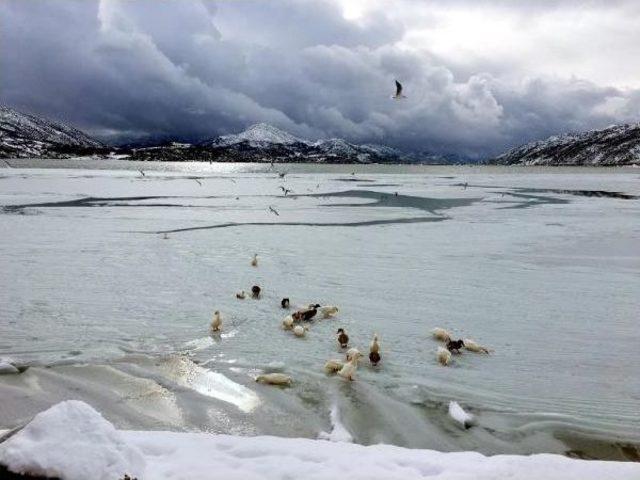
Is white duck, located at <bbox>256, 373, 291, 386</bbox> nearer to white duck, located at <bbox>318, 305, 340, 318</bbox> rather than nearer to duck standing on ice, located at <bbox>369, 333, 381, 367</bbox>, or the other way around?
duck standing on ice, located at <bbox>369, 333, 381, 367</bbox>

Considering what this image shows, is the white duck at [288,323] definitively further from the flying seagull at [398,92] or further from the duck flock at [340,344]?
the flying seagull at [398,92]

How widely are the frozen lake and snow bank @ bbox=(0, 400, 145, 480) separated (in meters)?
1.79

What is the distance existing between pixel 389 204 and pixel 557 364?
3486cm

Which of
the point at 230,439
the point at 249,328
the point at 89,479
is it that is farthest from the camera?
the point at 249,328

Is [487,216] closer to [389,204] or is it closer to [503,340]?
[389,204]

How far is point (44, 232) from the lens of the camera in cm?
2477

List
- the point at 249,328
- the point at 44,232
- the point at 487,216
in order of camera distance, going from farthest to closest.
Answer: the point at 487,216
the point at 44,232
the point at 249,328

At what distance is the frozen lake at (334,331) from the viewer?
25.7 ft

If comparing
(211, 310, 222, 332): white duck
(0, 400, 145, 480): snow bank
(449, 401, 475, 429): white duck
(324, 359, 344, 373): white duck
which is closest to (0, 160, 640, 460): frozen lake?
(449, 401, 475, 429): white duck

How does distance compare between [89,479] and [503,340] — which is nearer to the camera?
[89,479]

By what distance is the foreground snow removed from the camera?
528cm

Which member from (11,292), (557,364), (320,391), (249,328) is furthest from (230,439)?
(11,292)

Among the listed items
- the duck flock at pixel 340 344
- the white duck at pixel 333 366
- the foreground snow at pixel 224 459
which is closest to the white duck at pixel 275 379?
the duck flock at pixel 340 344

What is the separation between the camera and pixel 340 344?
34.8 ft
